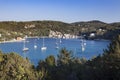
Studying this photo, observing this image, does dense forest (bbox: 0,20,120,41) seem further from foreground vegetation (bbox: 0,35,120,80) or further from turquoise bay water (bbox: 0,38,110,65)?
foreground vegetation (bbox: 0,35,120,80)

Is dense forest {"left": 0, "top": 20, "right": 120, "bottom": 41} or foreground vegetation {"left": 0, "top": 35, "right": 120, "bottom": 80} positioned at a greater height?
foreground vegetation {"left": 0, "top": 35, "right": 120, "bottom": 80}

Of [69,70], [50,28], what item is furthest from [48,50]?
[50,28]

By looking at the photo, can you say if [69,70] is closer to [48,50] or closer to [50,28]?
[48,50]

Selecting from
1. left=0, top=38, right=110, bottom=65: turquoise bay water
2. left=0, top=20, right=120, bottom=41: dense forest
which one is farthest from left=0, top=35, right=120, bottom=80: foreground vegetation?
left=0, top=20, right=120, bottom=41: dense forest

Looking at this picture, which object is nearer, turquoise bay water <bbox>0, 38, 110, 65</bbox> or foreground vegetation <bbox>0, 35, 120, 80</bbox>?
foreground vegetation <bbox>0, 35, 120, 80</bbox>

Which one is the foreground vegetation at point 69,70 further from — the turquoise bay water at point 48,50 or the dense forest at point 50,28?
the dense forest at point 50,28

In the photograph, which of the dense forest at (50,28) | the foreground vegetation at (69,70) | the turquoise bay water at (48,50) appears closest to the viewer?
the foreground vegetation at (69,70)

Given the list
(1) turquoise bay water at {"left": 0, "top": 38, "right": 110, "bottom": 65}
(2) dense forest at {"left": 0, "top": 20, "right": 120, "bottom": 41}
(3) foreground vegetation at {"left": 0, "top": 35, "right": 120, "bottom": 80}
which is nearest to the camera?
(3) foreground vegetation at {"left": 0, "top": 35, "right": 120, "bottom": 80}

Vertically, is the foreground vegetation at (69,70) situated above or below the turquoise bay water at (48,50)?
above

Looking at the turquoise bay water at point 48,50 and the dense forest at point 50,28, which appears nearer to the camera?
the turquoise bay water at point 48,50

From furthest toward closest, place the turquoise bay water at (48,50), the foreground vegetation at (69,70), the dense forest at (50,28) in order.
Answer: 1. the dense forest at (50,28)
2. the turquoise bay water at (48,50)
3. the foreground vegetation at (69,70)

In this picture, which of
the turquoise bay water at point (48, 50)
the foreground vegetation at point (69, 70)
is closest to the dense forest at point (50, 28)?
the turquoise bay water at point (48, 50)

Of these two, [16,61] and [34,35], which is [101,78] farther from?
[34,35]

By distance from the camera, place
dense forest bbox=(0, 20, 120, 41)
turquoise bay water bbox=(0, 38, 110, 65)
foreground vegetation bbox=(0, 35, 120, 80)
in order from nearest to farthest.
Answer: foreground vegetation bbox=(0, 35, 120, 80), turquoise bay water bbox=(0, 38, 110, 65), dense forest bbox=(0, 20, 120, 41)
